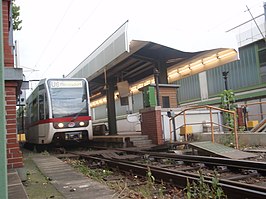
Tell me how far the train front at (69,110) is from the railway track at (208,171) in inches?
128

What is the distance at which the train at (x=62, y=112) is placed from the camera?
12492 mm

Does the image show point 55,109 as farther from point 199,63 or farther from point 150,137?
point 199,63

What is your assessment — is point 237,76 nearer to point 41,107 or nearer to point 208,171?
point 41,107

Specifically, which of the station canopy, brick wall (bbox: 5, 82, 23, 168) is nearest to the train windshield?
the station canopy

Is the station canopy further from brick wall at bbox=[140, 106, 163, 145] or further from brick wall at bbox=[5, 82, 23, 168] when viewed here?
brick wall at bbox=[5, 82, 23, 168]

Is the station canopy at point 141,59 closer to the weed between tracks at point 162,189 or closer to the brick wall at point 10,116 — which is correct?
the brick wall at point 10,116

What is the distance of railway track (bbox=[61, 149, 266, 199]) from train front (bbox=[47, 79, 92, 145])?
3.26 meters

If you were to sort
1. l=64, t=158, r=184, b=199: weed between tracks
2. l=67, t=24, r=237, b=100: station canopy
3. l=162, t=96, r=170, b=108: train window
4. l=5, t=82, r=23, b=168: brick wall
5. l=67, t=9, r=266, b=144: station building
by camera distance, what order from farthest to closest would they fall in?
l=162, t=96, r=170, b=108: train window → l=67, t=9, r=266, b=144: station building → l=67, t=24, r=237, b=100: station canopy → l=5, t=82, r=23, b=168: brick wall → l=64, t=158, r=184, b=199: weed between tracks

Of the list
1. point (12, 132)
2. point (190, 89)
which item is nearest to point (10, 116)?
point (12, 132)

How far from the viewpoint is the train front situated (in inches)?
494

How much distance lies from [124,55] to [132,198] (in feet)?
37.2

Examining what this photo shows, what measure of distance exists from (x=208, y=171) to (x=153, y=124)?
251 inches

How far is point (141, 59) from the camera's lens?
53.8ft

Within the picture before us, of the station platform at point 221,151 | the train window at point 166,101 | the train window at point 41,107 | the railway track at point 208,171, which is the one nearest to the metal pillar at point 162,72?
the train window at point 166,101
